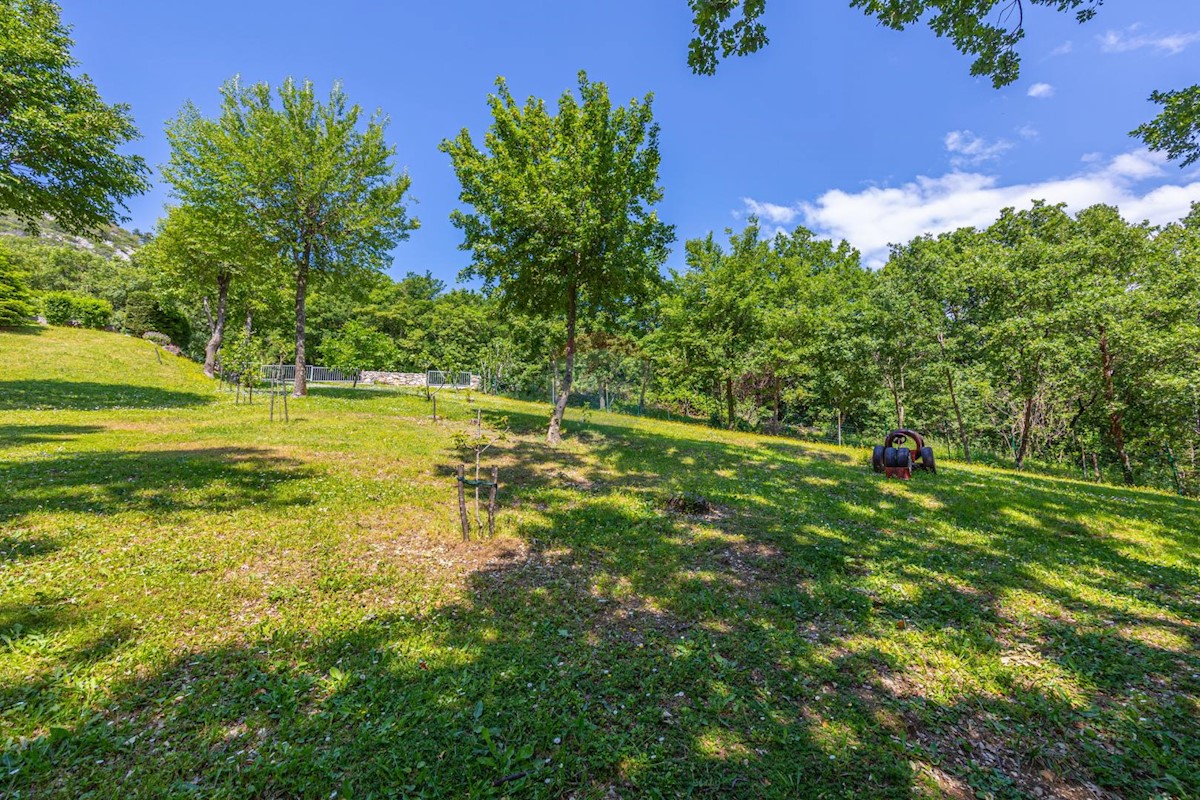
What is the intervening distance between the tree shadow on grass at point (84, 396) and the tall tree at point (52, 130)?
23.3ft

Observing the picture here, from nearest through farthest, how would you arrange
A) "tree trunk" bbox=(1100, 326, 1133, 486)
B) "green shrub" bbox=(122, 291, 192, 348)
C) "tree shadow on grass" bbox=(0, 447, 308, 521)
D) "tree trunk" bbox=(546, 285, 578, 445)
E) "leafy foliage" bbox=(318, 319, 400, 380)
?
"tree shadow on grass" bbox=(0, 447, 308, 521) < "tree trunk" bbox=(546, 285, 578, 445) < "tree trunk" bbox=(1100, 326, 1133, 486) < "green shrub" bbox=(122, 291, 192, 348) < "leafy foliage" bbox=(318, 319, 400, 380)

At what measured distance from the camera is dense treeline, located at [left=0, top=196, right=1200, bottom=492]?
20953mm

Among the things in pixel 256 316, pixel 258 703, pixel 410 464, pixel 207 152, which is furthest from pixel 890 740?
pixel 256 316

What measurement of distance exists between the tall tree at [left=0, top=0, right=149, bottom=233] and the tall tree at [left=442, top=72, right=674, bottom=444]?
13.0m

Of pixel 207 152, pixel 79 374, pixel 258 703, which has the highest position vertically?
pixel 207 152

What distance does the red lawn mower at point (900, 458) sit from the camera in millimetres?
14023

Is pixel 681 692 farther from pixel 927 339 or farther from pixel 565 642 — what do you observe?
pixel 927 339

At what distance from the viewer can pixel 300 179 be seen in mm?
21750

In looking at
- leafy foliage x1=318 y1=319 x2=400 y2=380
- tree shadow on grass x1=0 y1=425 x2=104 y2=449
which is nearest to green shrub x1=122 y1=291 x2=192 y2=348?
leafy foliage x1=318 y1=319 x2=400 y2=380

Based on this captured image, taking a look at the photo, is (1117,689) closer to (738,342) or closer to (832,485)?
(832,485)

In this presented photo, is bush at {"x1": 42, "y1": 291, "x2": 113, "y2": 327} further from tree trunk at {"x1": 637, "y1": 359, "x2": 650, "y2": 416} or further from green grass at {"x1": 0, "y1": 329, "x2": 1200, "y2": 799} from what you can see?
tree trunk at {"x1": 637, "y1": 359, "x2": 650, "y2": 416}

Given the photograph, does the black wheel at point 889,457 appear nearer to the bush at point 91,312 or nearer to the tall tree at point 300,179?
the tall tree at point 300,179

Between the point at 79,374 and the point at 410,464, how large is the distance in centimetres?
2494

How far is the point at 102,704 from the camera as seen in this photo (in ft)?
12.3
